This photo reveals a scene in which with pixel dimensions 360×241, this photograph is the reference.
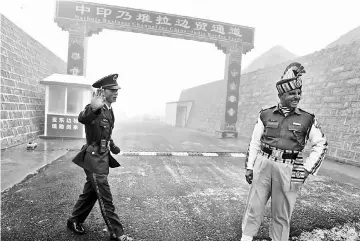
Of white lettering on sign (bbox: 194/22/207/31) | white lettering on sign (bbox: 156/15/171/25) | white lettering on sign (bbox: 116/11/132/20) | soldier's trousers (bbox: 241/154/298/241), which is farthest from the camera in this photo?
white lettering on sign (bbox: 194/22/207/31)

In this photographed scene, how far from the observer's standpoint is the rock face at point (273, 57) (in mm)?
33856

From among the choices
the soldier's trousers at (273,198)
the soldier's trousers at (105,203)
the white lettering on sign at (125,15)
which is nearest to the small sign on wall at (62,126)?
the white lettering on sign at (125,15)

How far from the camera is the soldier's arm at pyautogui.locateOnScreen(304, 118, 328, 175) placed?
83.9 inches

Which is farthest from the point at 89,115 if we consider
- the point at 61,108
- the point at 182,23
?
the point at 182,23

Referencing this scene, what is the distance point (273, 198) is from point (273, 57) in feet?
122

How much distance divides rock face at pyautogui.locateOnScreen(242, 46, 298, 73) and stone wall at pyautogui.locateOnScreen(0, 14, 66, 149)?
31.3m

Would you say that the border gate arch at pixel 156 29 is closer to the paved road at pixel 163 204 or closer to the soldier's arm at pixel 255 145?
the paved road at pixel 163 204

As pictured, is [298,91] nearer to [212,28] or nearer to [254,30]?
[212,28]

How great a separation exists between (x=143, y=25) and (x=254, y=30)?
6.40 meters

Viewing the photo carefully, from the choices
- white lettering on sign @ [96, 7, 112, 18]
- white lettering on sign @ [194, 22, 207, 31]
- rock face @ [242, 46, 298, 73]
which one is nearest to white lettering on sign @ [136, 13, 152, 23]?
white lettering on sign @ [96, 7, 112, 18]

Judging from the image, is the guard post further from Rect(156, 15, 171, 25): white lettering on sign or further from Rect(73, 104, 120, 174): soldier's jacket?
Rect(73, 104, 120, 174): soldier's jacket

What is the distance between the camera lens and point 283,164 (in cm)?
214

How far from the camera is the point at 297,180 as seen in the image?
2.12 metres

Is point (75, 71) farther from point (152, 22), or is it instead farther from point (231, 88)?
point (231, 88)
